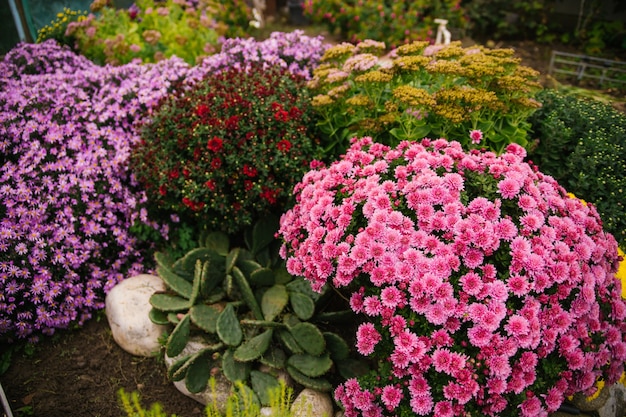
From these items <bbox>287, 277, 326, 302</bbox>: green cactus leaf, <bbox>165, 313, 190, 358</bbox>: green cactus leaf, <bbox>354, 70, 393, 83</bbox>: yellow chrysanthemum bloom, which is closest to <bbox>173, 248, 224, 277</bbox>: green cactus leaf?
<bbox>165, 313, 190, 358</bbox>: green cactus leaf

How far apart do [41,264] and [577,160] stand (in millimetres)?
3617

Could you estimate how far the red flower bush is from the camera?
3.24 metres

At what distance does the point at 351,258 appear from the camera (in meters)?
2.34

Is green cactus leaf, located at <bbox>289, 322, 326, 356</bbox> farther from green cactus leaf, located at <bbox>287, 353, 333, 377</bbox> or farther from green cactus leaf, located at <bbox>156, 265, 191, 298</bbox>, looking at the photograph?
green cactus leaf, located at <bbox>156, 265, 191, 298</bbox>

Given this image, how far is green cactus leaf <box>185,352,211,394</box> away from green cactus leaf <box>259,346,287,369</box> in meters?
0.33

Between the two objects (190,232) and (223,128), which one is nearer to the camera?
(223,128)

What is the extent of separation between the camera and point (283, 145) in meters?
3.22

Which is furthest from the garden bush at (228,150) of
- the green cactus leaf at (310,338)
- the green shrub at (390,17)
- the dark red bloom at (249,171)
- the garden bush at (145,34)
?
the green shrub at (390,17)

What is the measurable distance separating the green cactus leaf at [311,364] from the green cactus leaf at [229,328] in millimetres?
347

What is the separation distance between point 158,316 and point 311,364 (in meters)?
1.04

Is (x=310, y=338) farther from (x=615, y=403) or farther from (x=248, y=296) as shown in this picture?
(x=615, y=403)

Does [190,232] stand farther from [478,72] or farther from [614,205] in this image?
[614,205]

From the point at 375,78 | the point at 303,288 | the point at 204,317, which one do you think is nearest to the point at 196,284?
the point at 204,317

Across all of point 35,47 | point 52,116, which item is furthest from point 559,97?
point 35,47
